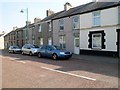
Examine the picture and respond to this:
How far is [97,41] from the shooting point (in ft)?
69.7

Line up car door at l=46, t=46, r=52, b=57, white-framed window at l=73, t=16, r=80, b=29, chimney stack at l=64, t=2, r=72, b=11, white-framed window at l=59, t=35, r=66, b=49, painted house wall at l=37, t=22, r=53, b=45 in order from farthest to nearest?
painted house wall at l=37, t=22, r=53, b=45 < chimney stack at l=64, t=2, r=72, b=11 < white-framed window at l=59, t=35, r=66, b=49 < white-framed window at l=73, t=16, r=80, b=29 < car door at l=46, t=46, r=52, b=57

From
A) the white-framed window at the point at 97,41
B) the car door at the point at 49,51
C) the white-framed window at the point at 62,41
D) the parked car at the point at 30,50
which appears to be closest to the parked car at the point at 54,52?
the car door at the point at 49,51

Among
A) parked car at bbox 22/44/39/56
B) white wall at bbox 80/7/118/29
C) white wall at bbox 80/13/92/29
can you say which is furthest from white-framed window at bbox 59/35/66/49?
white wall at bbox 80/7/118/29

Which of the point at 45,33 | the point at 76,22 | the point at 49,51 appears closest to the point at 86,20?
the point at 76,22

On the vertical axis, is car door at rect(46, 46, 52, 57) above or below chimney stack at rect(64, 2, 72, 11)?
below

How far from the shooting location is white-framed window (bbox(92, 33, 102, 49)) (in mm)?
20827

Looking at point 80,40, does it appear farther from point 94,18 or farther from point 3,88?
point 3,88

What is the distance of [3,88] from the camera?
7270 millimetres

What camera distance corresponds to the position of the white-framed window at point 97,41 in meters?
20.8

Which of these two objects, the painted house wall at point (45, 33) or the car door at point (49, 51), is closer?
the car door at point (49, 51)

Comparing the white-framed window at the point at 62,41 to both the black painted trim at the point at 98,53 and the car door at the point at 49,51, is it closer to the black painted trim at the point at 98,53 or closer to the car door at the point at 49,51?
the black painted trim at the point at 98,53

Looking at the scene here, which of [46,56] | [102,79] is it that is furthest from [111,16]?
[102,79]

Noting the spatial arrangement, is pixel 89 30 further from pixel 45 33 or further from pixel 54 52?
pixel 45 33

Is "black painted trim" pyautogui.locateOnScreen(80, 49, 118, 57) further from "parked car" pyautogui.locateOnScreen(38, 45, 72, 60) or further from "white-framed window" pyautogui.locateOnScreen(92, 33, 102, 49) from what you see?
"parked car" pyautogui.locateOnScreen(38, 45, 72, 60)
